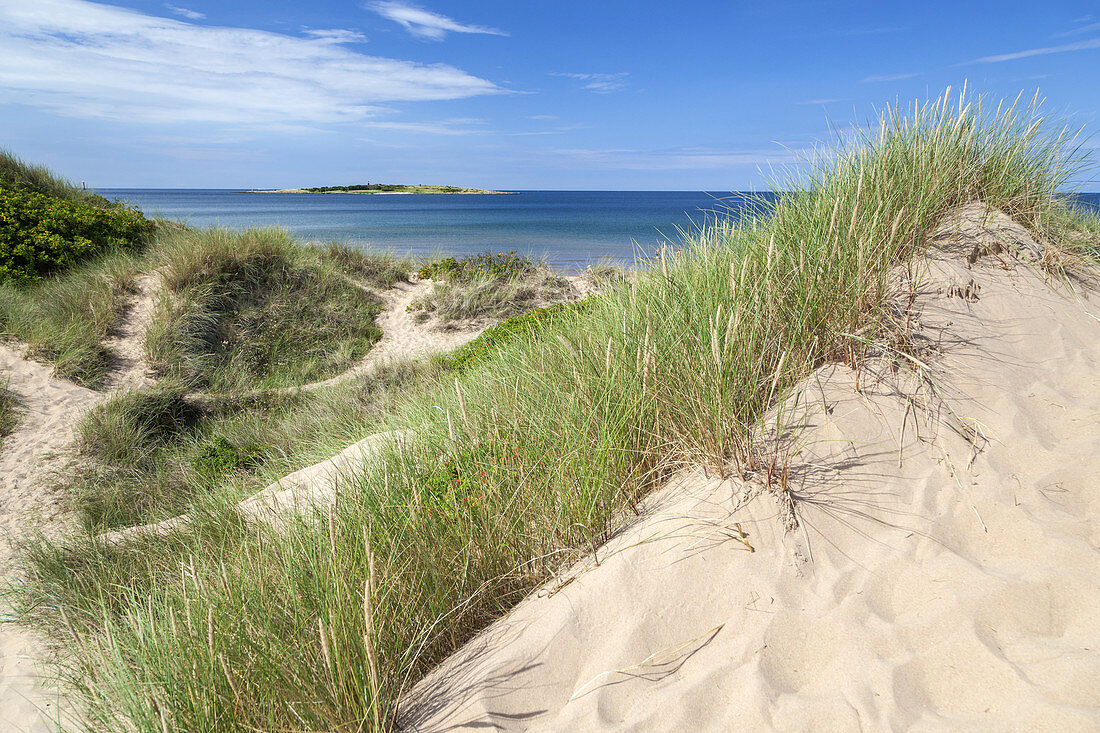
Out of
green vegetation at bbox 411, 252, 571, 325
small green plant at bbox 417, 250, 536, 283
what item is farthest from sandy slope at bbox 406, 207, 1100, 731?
small green plant at bbox 417, 250, 536, 283

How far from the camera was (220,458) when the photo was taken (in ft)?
20.1

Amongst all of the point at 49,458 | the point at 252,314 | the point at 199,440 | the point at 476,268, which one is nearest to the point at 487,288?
the point at 476,268

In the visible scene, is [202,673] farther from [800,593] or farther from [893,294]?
[893,294]

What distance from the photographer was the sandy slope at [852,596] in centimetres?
181

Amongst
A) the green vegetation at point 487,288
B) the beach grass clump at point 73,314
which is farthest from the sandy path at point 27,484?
the green vegetation at point 487,288

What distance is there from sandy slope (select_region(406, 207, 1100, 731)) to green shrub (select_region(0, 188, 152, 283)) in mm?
10897

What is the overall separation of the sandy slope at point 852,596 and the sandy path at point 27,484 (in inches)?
108

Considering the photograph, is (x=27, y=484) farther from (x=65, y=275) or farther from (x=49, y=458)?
(x=65, y=275)

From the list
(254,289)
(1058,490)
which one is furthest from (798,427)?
(254,289)

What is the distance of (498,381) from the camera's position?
380cm

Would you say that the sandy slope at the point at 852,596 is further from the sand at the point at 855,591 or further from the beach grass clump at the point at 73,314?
the beach grass clump at the point at 73,314

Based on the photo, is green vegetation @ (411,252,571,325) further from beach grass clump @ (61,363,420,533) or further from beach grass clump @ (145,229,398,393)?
beach grass clump @ (61,363,420,533)

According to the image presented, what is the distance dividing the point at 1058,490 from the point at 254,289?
11376 millimetres

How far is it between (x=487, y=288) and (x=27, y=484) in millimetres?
7847
